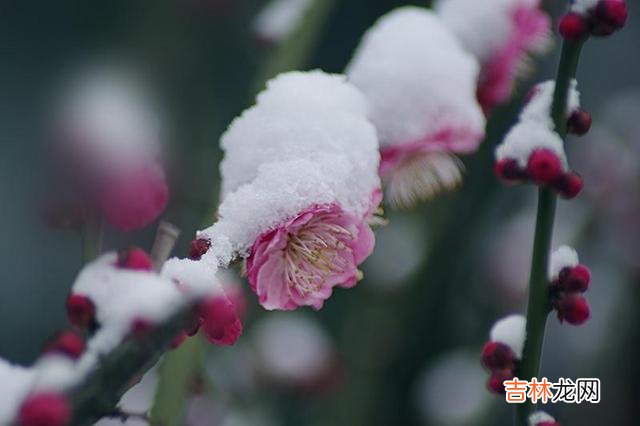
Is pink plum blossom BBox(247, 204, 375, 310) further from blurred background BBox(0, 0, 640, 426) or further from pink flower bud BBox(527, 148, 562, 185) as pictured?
blurred background BBox(0, 0, 640, 426)

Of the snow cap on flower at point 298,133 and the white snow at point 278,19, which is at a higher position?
the snow cap on flower at point 298,133

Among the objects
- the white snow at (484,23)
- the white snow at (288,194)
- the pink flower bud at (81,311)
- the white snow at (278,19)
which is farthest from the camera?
the white snow at (278,19)

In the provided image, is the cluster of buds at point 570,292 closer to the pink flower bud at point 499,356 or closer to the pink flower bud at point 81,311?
the pink flower bud at point 499,356

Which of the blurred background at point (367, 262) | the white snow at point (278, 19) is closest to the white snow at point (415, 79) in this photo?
the white snow at point (278, 19)

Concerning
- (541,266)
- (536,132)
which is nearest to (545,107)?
(536,132)

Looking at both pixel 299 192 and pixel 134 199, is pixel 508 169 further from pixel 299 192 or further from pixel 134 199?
pixel 134 199

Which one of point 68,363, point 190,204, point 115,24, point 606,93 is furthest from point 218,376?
point 606,93
